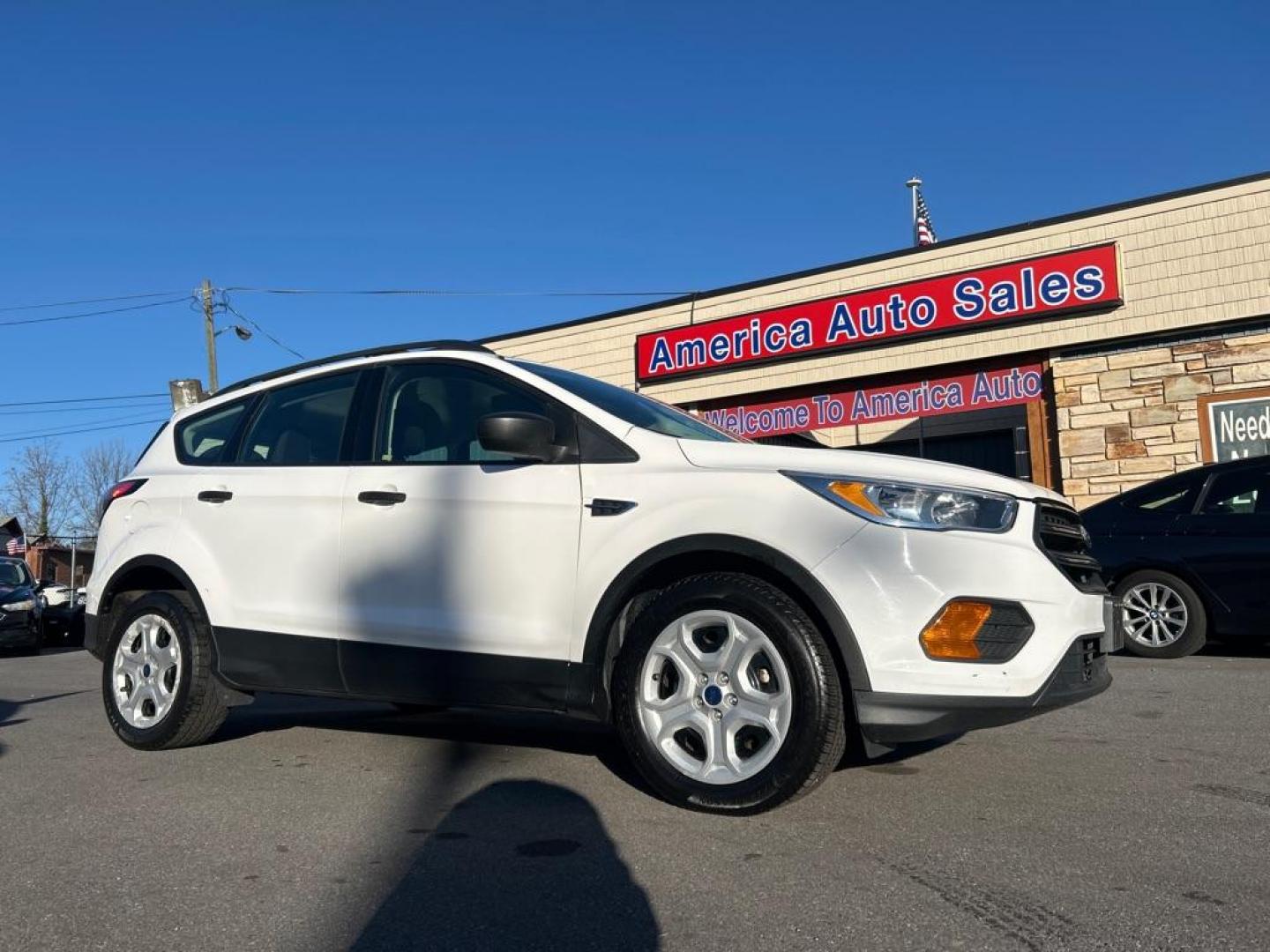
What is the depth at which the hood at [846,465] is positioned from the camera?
142 inches

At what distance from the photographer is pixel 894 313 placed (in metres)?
14.9

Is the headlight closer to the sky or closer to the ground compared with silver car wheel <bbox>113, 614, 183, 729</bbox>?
closer to the sky

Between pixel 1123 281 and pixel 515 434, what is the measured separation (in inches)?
452

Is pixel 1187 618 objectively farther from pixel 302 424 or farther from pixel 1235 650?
pixel 302 424

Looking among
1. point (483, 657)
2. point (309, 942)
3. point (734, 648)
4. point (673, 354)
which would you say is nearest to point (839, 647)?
point (734, 648)

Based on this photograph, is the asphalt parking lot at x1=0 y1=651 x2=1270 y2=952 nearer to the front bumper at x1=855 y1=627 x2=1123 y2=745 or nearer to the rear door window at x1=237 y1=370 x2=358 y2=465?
the front bumper at x1=855 y1=627 x2=1123 y2=745

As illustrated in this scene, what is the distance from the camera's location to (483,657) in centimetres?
406

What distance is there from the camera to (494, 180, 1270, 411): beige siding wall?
1247cm

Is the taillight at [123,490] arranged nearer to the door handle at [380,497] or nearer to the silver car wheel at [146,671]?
the silver car wheel at [146,671]

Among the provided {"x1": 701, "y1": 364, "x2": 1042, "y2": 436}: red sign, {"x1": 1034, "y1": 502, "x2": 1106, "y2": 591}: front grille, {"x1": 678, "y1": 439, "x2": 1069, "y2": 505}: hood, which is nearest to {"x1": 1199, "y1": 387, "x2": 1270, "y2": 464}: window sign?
{"x1": 701, "y1": 364, "x2": 1042, "y2": 436}: red sign

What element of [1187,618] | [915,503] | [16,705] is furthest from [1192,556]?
[16,705]

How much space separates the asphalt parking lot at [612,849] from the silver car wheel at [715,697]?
204 millimetres

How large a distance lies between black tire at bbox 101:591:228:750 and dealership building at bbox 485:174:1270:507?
10846mm

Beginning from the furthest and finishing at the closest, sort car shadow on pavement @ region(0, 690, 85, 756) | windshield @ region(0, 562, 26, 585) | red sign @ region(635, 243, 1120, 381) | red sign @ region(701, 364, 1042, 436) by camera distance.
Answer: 1. red sign @ region(701, 364, 1042, 436)
2. windshield @ region(0, 562, 26, 585)
3. red sign @ region(635, 243, 1120, 381)
4. car shadow on pavement @ region(0, 690, 85, 756)
